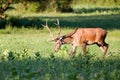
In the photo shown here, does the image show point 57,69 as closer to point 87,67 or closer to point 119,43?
point 87,67

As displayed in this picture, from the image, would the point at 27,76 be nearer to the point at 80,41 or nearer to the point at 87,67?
the point at 87,67

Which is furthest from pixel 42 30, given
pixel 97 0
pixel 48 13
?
pixel 97 0

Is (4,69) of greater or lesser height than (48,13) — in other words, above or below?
above

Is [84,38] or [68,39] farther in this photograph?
[84,38]

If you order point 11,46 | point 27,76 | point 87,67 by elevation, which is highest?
point 27,76

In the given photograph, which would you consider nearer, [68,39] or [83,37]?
[68,39]

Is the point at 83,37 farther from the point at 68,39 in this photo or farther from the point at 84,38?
the point at 68,39

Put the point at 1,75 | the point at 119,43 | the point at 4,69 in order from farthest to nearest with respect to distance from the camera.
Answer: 1. the point at 119,43
2. the point at 4,69
3. the point at 1,75

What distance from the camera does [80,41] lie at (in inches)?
614

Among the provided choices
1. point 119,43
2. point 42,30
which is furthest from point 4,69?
Answer: point 42,30

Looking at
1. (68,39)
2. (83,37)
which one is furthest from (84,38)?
(68,39)

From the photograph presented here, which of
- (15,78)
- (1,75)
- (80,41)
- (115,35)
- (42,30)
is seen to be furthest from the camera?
(42,30)

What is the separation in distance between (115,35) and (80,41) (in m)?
9.84

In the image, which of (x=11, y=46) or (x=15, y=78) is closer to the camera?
(x=15, y=78)
